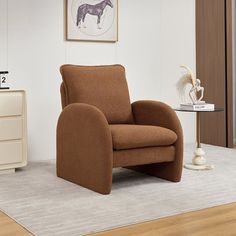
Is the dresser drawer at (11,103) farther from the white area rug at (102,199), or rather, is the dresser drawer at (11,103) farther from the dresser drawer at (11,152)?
the white area rug at (102,199)

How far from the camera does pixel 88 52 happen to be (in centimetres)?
514

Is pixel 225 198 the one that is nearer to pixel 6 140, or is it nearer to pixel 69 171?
pixel 69 171

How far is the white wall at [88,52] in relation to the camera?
4.71 meters

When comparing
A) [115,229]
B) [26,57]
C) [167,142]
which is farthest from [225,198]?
[26,57]

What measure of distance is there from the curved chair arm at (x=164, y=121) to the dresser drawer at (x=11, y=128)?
1.04 meters

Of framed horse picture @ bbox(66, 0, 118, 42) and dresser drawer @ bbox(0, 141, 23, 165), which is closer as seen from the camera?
dresser drawer @ bbox(0, 141, 23, 165)

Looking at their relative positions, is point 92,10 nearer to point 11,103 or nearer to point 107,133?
point 11,103

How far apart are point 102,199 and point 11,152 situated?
1216 mm

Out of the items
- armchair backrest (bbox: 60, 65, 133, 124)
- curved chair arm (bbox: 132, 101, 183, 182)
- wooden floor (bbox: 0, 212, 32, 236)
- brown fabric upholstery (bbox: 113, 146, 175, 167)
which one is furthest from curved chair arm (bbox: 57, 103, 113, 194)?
wooden floor (bbox: 0, 212, 32, 236)

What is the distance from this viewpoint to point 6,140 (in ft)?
13.7

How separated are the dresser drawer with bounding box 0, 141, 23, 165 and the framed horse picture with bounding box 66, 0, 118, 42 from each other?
4.42ft

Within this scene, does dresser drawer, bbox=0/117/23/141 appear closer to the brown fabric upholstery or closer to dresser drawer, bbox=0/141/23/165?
dresser drawer, bbox=0/141/23/165

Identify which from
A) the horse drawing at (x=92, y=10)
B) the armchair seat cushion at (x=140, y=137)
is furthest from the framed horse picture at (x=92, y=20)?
the armchair seat cushion at (x=140, y=137)

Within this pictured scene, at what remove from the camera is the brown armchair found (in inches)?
137
